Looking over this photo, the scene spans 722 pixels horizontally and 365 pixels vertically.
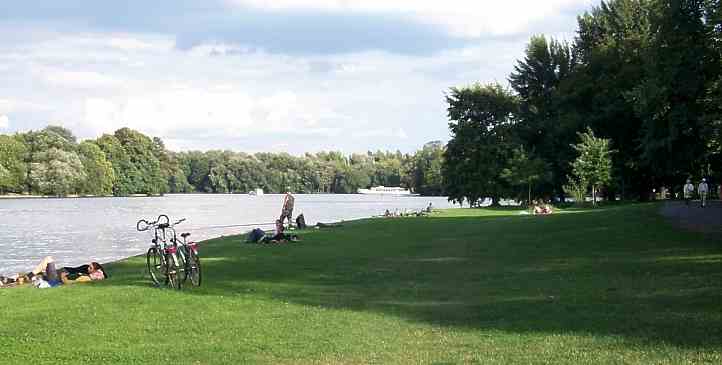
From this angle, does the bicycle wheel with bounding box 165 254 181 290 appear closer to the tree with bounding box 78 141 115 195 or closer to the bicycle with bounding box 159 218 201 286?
the bicycle with bounding box 159 218 201 286

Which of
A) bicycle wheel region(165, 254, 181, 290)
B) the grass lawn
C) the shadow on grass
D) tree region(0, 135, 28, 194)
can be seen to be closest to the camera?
the grass lawn

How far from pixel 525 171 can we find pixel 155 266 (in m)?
50.5

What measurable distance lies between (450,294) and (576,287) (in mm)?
2339

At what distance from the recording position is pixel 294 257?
2302cm

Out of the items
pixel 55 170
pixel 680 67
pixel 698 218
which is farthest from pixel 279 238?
pixel 55 170

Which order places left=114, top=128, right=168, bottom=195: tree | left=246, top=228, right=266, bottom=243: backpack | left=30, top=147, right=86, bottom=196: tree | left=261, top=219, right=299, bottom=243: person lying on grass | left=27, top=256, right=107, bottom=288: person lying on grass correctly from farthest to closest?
left=114, top=128, right=168, bottom=195: tree, left=30, top=147, right=86, bottom=196: tree, left=246, top=228, right=266, bottom=243: backpack, left=261, top=219, right=299, bottom=243: person lying on grass, left=27, top=256, right=107, bottom=288: person lying on grass

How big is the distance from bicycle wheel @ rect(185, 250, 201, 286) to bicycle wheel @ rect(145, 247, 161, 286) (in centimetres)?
67

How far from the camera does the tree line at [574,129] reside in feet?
178

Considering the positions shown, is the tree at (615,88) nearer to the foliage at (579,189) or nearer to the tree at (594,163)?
the foliage at (579,189)

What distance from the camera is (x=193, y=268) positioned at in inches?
639

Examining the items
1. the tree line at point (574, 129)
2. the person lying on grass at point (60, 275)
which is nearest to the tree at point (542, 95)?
the tree line at point (574, 129)

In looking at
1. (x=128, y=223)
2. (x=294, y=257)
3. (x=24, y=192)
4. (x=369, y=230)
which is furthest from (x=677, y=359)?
(x=24, y=192)

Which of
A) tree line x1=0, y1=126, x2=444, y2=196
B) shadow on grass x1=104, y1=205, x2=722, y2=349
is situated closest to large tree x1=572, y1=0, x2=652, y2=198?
tree line x1=0, y1=126, x2=444, y2=196

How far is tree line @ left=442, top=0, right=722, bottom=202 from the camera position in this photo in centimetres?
5438
